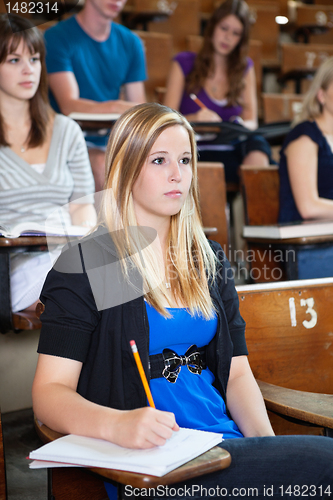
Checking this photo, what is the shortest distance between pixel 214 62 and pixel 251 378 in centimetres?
181

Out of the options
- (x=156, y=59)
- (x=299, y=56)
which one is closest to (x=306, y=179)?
(x=156, y=59)

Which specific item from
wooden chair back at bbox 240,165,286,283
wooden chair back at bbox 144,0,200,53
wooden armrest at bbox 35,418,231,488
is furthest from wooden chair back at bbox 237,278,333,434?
wooden chair back at bbox 144,0,200,53

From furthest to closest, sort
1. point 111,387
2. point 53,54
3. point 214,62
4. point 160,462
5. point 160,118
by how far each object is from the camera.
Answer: point 214,62 → point 53,54 → point 160,118 → point 111,387 → point 160,462

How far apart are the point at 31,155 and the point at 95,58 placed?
891 mm

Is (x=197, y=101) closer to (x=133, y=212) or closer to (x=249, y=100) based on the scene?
(x=249, y=100)

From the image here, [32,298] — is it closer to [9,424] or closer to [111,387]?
[9,424]

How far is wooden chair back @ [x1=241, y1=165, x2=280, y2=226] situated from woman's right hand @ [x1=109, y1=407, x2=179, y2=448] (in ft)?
4.33

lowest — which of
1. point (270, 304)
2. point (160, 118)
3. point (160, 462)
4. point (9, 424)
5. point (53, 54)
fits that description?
point (9, 424)

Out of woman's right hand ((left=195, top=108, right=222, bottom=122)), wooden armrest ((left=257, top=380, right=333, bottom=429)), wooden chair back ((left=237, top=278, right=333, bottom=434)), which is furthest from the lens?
woman's right hand ((left=195, top=108, right=222, bottom=122))

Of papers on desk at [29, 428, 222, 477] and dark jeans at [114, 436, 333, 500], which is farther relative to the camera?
dark jeans at [114, 436, 333, 500]

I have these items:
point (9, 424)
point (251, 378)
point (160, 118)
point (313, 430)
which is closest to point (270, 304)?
point (251, 378)

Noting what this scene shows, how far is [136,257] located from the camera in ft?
2.92

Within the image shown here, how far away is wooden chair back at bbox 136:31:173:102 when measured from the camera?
3193 millimetres

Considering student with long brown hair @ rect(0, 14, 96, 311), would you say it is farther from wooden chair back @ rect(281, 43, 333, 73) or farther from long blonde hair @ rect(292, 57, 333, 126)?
wooden chair back @ rect(281, 43, 333, 73)
